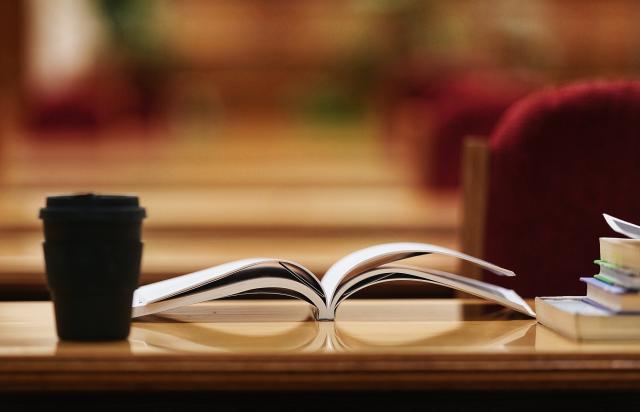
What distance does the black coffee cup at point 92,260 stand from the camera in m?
0.82

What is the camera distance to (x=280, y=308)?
42.7 inches

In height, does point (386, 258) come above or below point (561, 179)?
below

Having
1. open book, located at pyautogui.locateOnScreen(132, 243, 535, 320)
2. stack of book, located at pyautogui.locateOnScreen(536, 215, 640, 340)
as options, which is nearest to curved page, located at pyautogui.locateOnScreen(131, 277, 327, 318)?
open book, located at pyautogui.locateOnScreen(132, 243, 535, 320)

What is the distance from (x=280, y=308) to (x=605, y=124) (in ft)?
2.08

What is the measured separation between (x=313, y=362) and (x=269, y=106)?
895 centimetres

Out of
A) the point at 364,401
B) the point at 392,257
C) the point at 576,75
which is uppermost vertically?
the point at 576,75

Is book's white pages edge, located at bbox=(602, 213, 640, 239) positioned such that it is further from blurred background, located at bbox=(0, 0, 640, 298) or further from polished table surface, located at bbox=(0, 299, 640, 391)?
blurred background, located at bbox=(0, 0, 640, 298)

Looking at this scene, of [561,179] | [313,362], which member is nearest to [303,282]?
[313,362]

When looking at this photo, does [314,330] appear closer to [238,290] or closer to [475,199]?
[238,290]

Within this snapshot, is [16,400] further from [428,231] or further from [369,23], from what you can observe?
[369,23]

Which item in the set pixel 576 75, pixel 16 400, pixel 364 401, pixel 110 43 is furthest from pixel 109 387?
pixel 576 75

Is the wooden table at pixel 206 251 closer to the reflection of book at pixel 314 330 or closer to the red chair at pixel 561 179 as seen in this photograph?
the red chair at pixel 561 179

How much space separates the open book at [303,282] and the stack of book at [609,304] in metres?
0.08

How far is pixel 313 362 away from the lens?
783 mm
